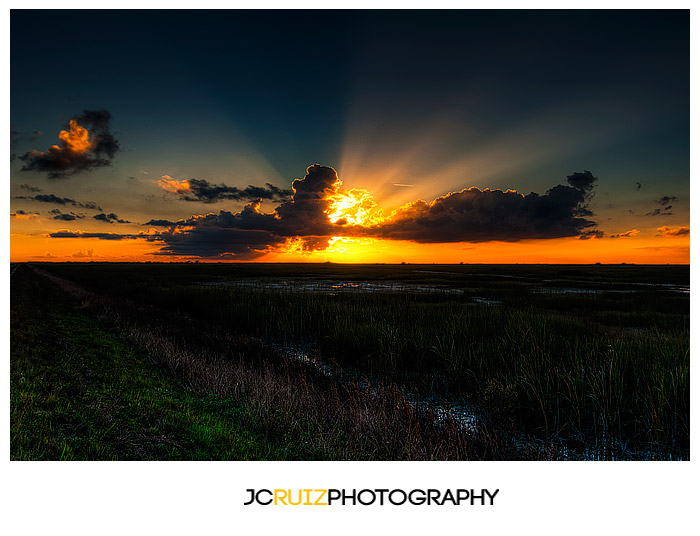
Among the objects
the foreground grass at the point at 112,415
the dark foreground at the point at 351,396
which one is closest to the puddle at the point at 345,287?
the dark foreground at the point at 351,396

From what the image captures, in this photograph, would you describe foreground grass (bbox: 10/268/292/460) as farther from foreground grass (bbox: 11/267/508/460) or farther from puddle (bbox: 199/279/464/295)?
puddle (bbox: 199/279/464/295)

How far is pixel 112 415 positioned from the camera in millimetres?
4559

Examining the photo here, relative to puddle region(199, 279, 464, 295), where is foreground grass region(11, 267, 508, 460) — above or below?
below

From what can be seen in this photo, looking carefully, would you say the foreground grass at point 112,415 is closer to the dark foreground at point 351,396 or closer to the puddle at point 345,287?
the dark foreground at point 351,396

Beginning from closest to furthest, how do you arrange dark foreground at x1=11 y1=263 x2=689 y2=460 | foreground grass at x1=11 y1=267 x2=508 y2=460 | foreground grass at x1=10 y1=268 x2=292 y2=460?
foreground grass at x1=10 y1=268 x2=292 y2=460 < foreground grass at x1=11 y1=267 x2=508 y2=460 < dark foreground at x1=11 y1=263 x2=689 y2=460

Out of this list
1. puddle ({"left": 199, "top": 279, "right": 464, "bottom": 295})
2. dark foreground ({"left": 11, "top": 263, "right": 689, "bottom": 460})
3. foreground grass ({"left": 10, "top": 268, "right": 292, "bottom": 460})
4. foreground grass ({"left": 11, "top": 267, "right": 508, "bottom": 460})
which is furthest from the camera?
puddle ({"left": 199, "top": 279, "right": 464, "bottom": 295})

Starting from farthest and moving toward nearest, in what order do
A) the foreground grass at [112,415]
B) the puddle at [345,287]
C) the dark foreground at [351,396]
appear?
the puddle at [345,287], the dark foreground at [351,396], the foreground grass at [112,415]

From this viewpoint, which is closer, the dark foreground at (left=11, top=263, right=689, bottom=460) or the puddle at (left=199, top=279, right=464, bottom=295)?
the dark foreground at (left=11, top=263, right=689, bottom=460)

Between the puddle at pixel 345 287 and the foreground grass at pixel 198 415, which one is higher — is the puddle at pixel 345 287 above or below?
above

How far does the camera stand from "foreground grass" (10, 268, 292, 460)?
3.71 m

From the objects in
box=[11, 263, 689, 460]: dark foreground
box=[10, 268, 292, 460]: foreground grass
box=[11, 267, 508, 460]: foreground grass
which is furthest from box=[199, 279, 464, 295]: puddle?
box=[10, 268, 292, 460]: foreground grass

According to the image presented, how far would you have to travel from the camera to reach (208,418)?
4.91 metres

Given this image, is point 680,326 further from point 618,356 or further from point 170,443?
point 170,443

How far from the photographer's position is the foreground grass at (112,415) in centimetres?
371
